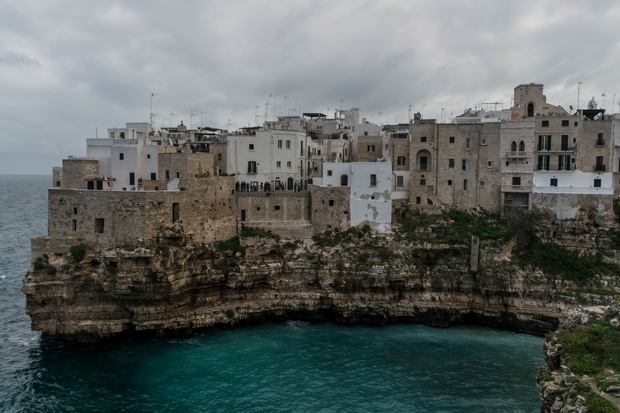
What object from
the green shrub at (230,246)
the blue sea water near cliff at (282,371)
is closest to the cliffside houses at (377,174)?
the green shrub at (230,246)

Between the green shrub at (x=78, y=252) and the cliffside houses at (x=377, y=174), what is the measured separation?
4.93m

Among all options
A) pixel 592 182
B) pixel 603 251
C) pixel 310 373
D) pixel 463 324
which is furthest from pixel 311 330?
pixel 592 182

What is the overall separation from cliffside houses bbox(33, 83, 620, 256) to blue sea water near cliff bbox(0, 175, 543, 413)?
8.22 meters

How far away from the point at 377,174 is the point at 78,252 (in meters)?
21.6

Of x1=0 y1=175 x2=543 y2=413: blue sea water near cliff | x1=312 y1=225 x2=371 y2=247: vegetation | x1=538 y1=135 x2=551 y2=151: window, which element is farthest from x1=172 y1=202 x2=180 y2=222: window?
x1=538 y1=135 x2=551 y2=151: window

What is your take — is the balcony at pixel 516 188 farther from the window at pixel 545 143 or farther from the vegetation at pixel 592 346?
the vegetation at pixel 592 346

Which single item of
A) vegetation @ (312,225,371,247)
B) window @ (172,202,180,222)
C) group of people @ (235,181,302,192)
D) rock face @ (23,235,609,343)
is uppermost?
group of people @ (235,181,302,192)

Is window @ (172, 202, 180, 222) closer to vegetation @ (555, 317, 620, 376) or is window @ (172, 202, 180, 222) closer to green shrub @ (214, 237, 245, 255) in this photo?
green shrub @ (214, 237, 245, 255)

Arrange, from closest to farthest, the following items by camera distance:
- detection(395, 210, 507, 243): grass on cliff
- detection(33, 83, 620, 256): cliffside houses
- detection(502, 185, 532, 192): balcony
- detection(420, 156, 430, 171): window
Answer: detection(33, 83, 620, 256): cliffside houses, detection(395, 210, 507, 243): grass on cliff, detection(502, 185, 532, 192): balcony, detection(420, 156, 430, 171): window

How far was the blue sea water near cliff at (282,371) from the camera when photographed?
23734 mm

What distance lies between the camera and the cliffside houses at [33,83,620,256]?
3609 centimetres

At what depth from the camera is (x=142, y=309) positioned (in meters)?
30.7

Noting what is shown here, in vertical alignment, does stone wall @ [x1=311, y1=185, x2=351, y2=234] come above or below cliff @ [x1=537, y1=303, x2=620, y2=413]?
above

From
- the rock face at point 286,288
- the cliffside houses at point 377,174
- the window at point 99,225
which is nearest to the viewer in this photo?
the rock face at point 286,288
